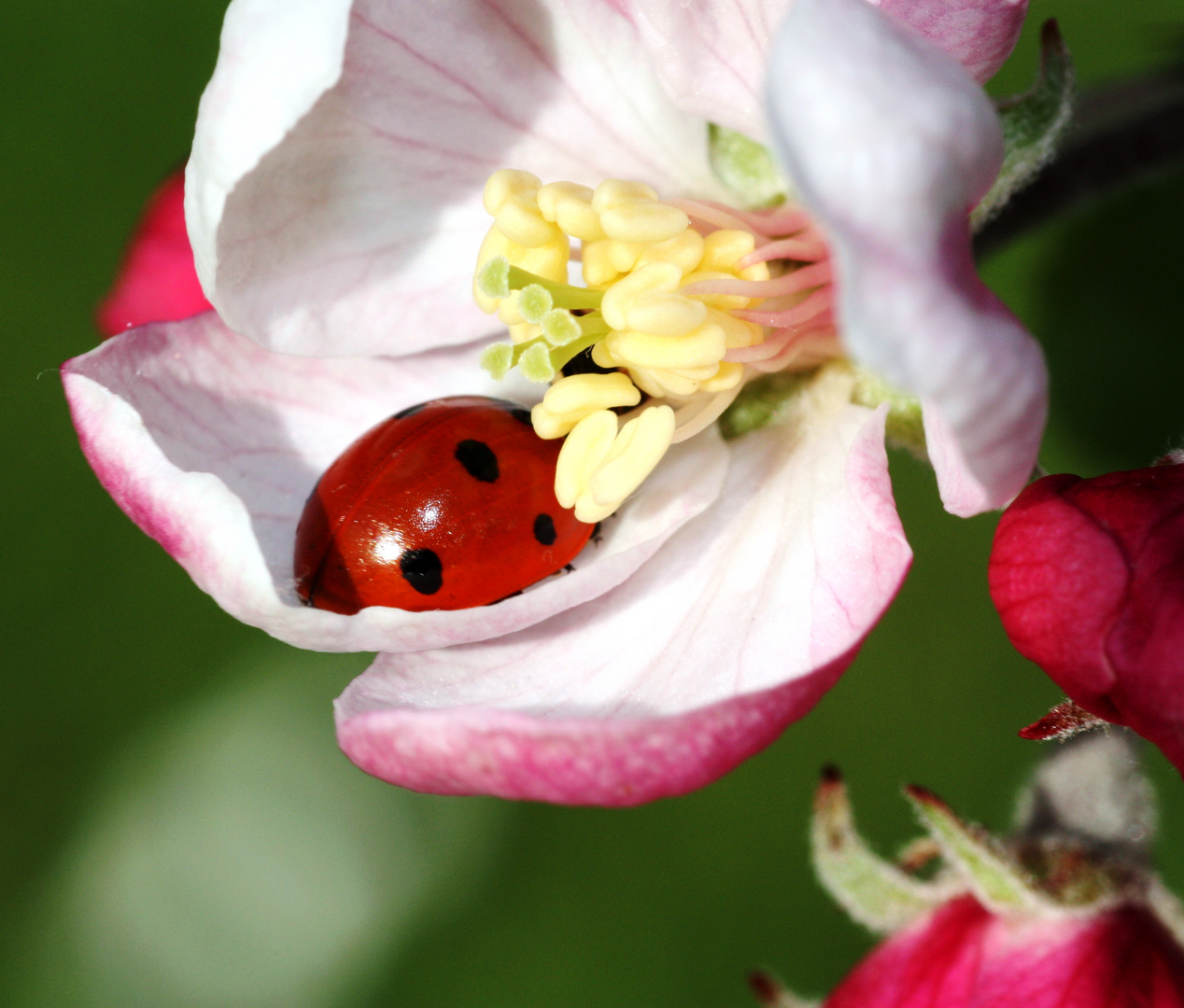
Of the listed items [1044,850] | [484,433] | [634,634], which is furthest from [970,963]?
[484,433]

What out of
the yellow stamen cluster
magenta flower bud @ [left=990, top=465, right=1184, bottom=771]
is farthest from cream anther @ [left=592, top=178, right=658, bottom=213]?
magenta flower bud @ [left=990, top=465, right=1184, bottom=771]

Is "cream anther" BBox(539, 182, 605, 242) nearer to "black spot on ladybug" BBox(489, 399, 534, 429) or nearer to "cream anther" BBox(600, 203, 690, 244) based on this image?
"cream anther" BBox(600, 203, 690, 244)

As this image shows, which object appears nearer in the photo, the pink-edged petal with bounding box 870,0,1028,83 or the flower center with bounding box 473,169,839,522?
the pink-edged petal with bounding box 870,0,1028,83

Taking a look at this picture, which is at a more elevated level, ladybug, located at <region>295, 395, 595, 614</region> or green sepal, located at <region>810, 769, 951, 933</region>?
ladybug, located at <region>295, 395, 595, 614</region>

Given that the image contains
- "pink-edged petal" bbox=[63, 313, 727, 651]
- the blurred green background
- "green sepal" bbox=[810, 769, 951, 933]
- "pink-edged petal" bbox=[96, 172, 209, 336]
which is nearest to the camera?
"pink-edged petal" bbox=[63, 313, 727, 651]

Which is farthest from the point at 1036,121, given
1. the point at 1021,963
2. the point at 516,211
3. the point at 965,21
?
the point at 1021,963

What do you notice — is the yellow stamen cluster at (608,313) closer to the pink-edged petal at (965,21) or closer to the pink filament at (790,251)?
the pink filament at (790,251)

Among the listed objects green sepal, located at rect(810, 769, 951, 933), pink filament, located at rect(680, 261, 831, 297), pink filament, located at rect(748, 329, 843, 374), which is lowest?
green sepal, located at rect(810, 769, 951, 933)
